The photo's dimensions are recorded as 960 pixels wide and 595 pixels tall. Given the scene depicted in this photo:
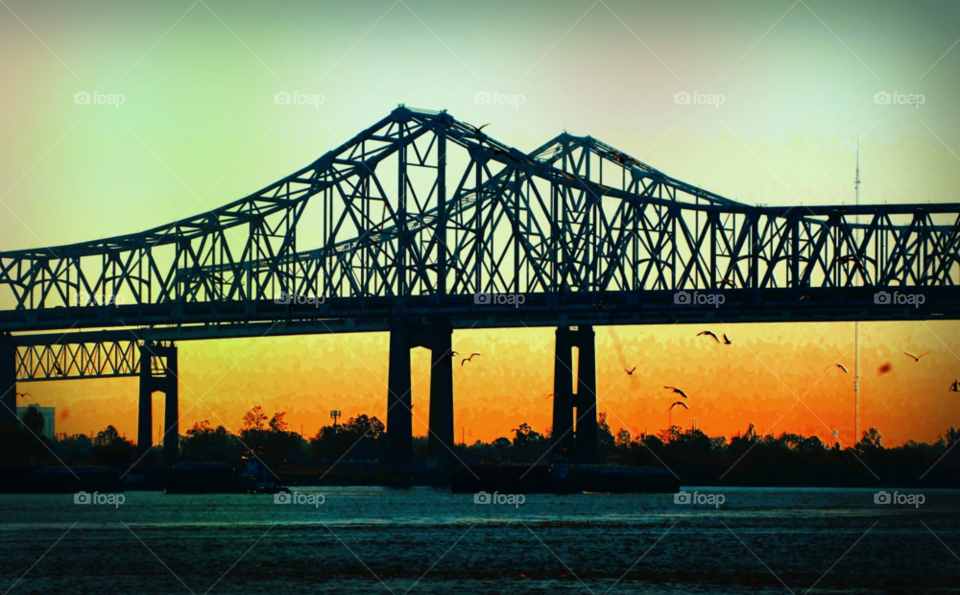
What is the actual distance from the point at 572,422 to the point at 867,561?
59.8 m

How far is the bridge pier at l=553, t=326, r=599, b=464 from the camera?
132625 mm

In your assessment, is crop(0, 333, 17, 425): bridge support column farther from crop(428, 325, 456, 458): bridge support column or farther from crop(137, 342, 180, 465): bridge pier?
crop(428, 325, 456, 458): bridge support column

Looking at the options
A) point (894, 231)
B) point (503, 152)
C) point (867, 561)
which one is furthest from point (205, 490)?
point (867, 561)

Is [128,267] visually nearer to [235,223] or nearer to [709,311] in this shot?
[235,223]

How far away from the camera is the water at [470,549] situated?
66.4 metres

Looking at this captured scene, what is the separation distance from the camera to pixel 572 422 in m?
135

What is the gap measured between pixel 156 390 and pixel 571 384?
2370 inches

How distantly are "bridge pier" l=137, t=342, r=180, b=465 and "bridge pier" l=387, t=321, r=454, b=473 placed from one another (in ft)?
161

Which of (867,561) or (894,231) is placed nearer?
(867,561)

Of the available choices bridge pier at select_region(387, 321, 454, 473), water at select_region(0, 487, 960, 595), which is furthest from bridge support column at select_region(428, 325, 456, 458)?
water at select_region(0, 487, 960, 595)

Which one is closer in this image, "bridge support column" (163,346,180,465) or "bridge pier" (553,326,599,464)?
"bridge pier" (553,326,599,464)

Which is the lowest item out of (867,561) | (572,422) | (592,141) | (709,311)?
(867,561)

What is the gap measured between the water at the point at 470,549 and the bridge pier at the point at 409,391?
32.0 feet

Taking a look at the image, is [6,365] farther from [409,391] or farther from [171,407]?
[409,391]
